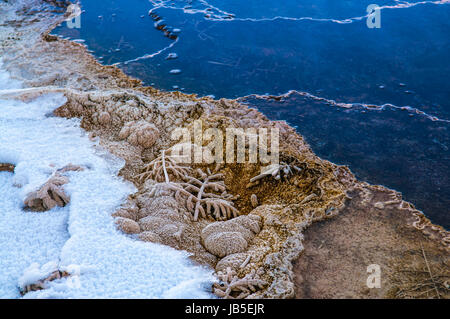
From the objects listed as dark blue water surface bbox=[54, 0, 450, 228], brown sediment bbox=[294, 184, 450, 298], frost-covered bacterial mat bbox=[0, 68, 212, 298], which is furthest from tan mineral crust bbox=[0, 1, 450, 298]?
dark blue water surface bbox=[54, 0, 450, 228]

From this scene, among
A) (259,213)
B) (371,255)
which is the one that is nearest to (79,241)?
(259,213)

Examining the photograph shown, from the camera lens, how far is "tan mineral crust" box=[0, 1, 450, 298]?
287cm

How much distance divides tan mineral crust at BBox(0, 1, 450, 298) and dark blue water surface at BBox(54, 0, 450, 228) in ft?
1.93

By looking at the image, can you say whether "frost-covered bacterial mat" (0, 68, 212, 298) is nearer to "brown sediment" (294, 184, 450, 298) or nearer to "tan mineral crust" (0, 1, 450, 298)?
"tan mineral crust" (0, 1, 450, 298)

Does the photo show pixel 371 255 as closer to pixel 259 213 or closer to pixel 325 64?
pixel 259 213

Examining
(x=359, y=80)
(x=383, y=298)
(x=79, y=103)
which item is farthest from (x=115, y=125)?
(x=359, y=80)

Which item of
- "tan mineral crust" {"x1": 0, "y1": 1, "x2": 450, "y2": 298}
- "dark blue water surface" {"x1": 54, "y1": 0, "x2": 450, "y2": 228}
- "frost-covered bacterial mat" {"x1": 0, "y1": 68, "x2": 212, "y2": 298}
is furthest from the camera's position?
"dark blue water surface" {"x1": 54, "y1": 0, "x2": 450, "y2": 228}

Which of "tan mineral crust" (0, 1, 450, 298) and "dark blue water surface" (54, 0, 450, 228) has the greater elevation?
"dark blue water surface" (54, 0, 450, 228)

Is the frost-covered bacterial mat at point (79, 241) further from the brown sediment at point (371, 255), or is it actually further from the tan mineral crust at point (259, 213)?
the brown sediment at point (371, 255)

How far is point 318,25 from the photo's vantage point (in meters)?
8.23

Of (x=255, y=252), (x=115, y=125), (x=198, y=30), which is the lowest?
(x=255, y=252)

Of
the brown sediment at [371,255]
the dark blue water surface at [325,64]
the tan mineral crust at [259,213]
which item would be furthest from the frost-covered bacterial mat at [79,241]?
the dark blue water surface at [325,64]

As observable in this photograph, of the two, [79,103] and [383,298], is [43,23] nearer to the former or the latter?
[79,103]

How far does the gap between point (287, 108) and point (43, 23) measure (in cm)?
661
